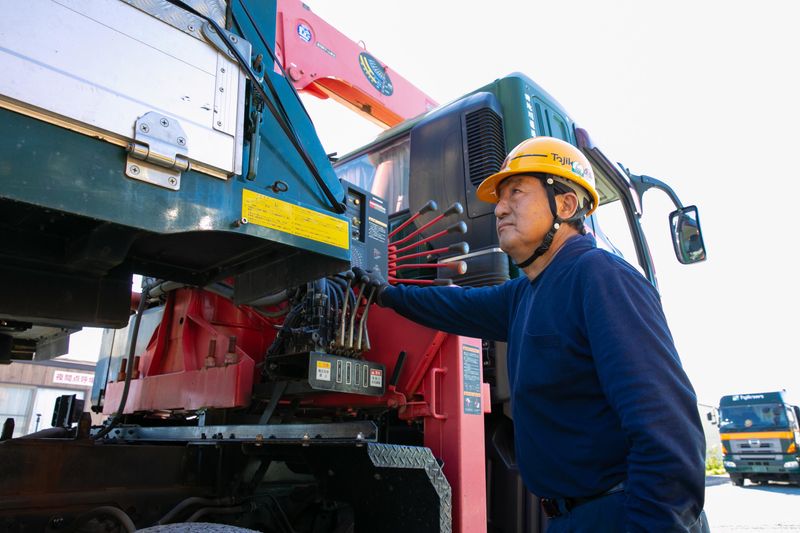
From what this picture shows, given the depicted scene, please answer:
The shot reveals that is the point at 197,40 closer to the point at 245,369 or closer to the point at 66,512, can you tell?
the point at 245,369

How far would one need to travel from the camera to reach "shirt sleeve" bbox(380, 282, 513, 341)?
7.61 ft

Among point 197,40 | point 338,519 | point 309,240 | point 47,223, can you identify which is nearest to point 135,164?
point 197,40

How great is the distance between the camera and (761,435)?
17625 millimetres

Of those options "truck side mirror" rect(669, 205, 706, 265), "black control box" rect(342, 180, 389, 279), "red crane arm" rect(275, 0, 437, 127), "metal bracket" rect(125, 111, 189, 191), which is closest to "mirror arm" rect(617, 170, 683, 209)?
"truck side mirror" rect(669, 205, 706, 265)

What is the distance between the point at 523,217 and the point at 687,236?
2871 millimetres

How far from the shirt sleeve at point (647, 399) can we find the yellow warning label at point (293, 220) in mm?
839

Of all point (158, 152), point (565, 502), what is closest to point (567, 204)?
point (565, 502)

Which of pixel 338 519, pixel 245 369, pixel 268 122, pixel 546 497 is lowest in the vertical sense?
pixel 338 519

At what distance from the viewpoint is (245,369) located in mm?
2670

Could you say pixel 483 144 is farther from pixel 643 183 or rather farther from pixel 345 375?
pixel 345 375

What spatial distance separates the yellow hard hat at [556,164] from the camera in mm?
2055

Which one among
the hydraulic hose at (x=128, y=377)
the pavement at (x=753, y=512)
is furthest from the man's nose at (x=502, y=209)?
the pavement at (x=753, y=512)

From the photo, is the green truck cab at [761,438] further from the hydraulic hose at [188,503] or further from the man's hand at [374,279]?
the hydraulic hose at [188,503]

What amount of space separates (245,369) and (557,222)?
157 centimetres
